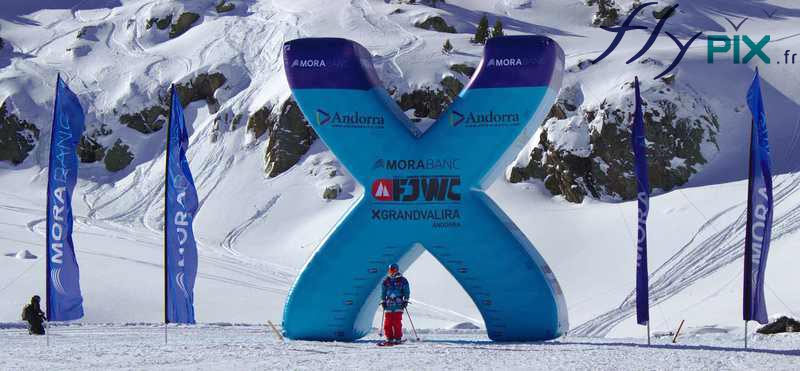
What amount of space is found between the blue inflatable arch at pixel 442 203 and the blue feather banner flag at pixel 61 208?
308 cm

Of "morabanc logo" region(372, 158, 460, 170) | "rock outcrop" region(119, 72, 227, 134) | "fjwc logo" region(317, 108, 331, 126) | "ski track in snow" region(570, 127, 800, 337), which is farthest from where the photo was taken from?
"rock outcrop" region(119, 72, 227, 134)

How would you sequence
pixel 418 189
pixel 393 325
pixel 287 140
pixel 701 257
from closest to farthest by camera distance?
pixel 393 325 → pixel 418 189 → pixel 701 257 → pixel 287 140

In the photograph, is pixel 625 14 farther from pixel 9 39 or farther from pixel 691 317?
pixel 9 39

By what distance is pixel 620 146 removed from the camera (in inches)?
1415

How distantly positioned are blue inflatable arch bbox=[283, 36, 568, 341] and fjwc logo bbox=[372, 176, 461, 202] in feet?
0.04

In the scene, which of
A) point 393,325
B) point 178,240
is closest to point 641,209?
point 393,325

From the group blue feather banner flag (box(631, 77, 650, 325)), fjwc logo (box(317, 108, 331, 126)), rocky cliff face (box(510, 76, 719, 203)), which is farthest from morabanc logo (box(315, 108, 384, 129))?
rocky cliff face (box(510, 76, 719, 203))

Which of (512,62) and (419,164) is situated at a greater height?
(512,62)

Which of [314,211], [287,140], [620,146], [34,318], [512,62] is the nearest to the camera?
[512,62]

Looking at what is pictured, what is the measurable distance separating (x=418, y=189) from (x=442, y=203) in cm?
39

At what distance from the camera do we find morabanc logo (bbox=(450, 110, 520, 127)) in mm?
13117

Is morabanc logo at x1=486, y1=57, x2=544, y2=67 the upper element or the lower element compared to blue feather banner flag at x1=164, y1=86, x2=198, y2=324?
upper

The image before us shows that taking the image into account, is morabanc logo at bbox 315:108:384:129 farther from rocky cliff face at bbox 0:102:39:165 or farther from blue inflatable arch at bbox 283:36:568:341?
rocky cliff face at bbox 0:102:39:165

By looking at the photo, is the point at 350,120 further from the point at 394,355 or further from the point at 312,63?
the point at 394,355
